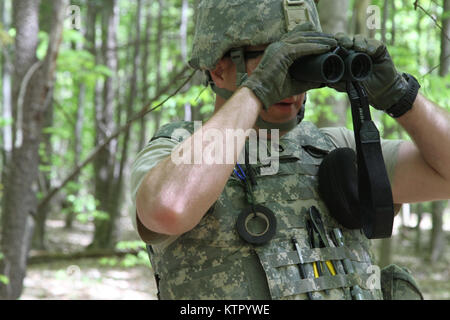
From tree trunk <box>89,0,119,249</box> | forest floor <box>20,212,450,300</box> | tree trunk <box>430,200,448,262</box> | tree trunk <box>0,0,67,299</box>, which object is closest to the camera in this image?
tree trunk <box>0,0,67,299</box>

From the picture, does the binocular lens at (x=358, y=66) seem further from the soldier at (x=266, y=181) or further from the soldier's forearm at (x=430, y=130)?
the soldier's forearm at (x=430, y=130)

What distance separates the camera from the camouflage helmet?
1.86 m

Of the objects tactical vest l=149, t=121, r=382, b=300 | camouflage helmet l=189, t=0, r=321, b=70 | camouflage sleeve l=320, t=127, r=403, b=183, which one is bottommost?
tactical vest l=149, t=121, r=382, b=300

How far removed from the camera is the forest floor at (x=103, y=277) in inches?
290

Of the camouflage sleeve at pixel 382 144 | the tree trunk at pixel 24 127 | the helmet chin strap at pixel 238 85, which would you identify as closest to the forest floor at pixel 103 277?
the tree trunk at pixel 24 127

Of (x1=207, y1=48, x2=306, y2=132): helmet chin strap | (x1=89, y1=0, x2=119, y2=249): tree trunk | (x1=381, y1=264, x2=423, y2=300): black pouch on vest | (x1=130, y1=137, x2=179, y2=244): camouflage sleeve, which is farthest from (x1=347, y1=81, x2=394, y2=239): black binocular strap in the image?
(x1=89, y1=0, x2=119, y2=249): tree trunk

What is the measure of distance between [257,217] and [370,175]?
1.34 ft

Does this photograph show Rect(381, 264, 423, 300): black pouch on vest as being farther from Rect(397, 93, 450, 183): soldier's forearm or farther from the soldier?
Rect(397, 93, 450, 183): soldier's forearm

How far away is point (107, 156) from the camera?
34.7 ft

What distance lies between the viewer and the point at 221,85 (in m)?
2.00

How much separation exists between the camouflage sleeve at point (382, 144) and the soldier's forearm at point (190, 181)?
2.17ft

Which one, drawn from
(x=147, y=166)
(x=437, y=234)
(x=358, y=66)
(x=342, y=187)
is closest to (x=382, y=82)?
(x=358, y=66)
